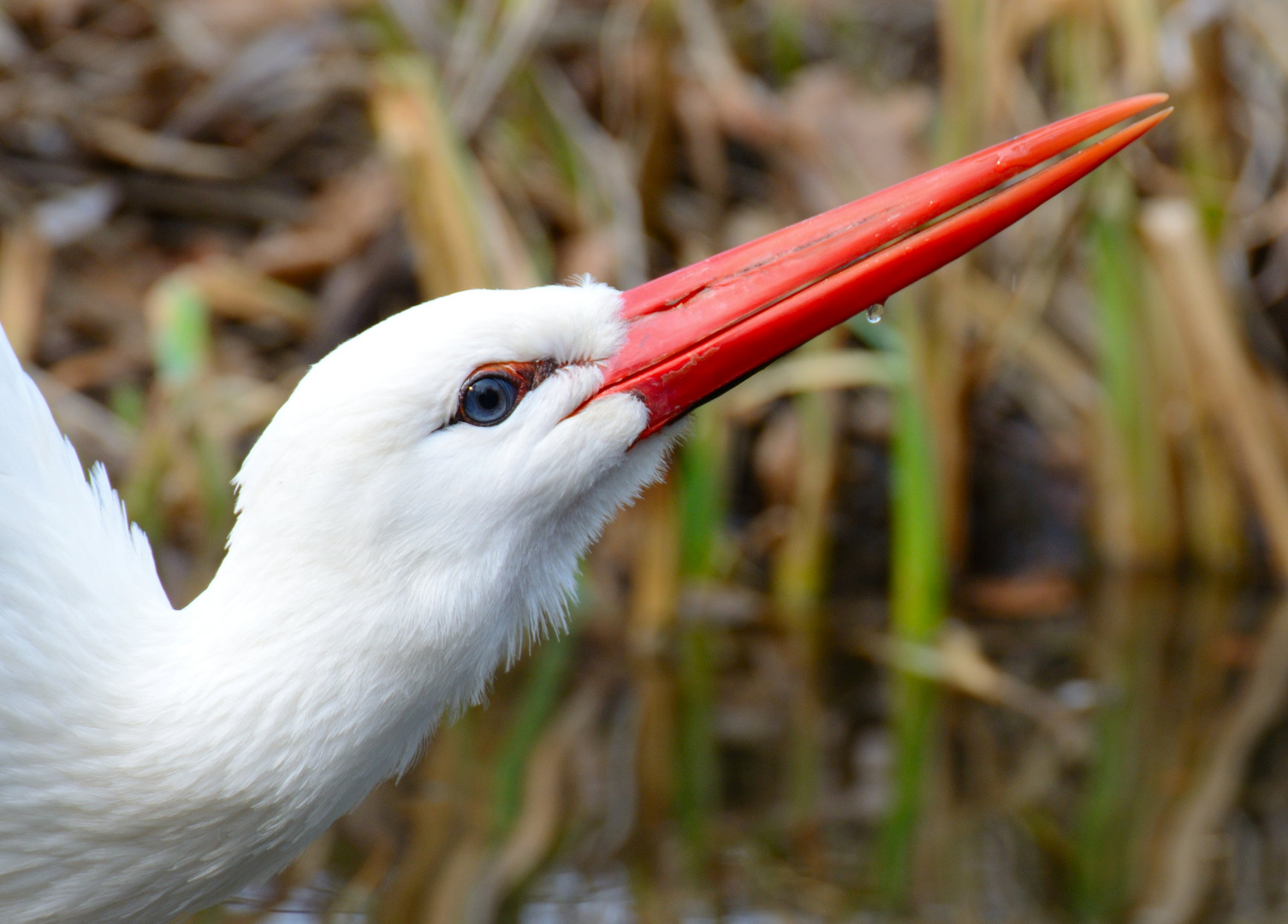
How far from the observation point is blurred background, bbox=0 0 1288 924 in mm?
2359

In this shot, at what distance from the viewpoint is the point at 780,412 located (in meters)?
3.61

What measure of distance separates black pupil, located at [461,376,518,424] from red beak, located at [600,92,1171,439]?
0.13 metres

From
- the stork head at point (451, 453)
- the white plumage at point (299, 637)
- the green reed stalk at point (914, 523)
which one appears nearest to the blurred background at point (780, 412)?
the green reed stalk at point (914, 523)

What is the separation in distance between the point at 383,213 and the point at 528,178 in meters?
0.40

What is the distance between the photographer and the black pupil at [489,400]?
1.42 metres

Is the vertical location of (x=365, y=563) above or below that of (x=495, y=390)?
below

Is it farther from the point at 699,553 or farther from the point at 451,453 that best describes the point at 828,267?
the point at 699,553

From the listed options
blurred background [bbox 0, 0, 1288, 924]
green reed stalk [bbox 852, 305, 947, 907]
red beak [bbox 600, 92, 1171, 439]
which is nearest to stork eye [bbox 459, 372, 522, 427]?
red beak [bbox 600, 92, 1171, 439]

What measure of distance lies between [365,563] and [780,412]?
92.6 inches

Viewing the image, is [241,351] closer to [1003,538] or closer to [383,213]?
[383,213]

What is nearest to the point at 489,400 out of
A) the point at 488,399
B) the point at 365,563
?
the point at 488,399

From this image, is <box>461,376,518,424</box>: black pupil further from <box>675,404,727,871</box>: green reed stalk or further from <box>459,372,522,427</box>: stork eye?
<box>675,404,727,871</box>: green reed stalk

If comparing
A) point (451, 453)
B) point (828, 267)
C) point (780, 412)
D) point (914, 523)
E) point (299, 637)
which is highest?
point (780, 412)

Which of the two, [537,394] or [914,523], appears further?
[914,523]
